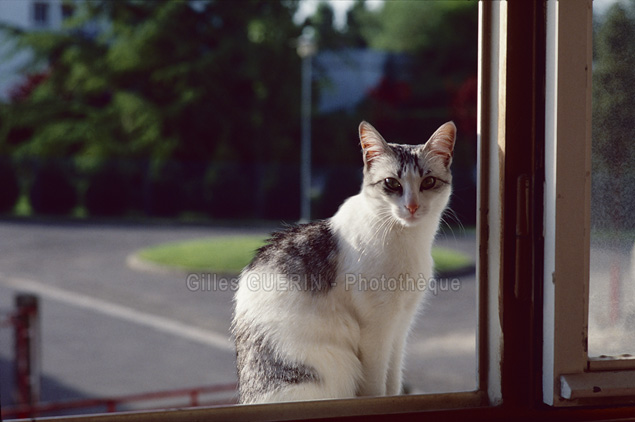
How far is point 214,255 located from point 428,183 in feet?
22.7

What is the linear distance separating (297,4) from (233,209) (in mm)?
5318

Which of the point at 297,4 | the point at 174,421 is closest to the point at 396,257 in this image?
the point at 174,421

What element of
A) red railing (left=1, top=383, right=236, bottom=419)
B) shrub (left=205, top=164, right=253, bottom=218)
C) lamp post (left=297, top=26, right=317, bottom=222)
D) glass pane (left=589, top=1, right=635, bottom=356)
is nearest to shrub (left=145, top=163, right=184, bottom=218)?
shrub (left=205, top=164, right=253, bottom=218)

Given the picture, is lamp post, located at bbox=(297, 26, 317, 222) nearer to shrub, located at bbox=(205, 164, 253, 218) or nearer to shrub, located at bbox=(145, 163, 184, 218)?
shrub, located at bbox=(205, 164, 253, 218)

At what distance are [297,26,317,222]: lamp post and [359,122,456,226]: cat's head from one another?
28.0 ft

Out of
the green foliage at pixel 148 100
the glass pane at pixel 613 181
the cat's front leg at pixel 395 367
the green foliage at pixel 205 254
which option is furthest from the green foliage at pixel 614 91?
the green foliage at pixel 148 100

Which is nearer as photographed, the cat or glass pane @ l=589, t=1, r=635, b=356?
glass pane @ l=589, t=1, r=635, b=356

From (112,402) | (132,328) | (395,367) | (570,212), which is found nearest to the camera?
(570,212)

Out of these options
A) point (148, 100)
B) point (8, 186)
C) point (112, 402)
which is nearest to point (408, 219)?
point (112, 402)

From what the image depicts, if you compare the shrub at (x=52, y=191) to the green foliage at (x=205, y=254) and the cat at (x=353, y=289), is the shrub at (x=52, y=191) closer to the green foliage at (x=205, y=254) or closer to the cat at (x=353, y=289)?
the green foliage at (x=205, y=254)

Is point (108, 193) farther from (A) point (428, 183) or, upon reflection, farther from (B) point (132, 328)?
(A) point (428, 183)

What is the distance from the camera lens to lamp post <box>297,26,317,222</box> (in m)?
9.98

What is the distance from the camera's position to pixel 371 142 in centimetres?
117

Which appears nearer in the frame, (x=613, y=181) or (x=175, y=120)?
(x=613, y=181)
